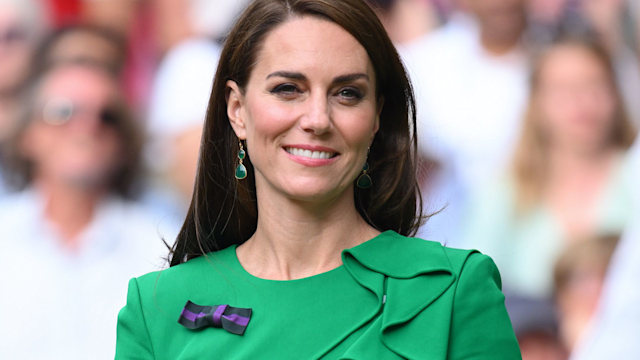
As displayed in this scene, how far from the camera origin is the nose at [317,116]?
212 cm

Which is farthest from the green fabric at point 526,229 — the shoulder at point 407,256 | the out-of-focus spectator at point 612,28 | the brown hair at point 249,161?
the shoulder at point 407,256

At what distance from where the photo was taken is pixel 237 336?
7.25ft

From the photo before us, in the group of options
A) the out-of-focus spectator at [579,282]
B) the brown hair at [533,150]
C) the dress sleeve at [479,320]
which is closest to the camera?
the dress sleeve at [479,320]

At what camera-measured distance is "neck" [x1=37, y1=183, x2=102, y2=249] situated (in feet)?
15.1

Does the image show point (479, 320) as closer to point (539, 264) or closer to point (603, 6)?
point (539, 264)

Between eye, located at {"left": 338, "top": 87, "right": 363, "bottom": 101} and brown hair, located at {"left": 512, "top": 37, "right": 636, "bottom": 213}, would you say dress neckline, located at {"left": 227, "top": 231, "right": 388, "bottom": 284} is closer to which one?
eye, located at {"left": 338, "top": 87, "right": 363, "bottom": 101}

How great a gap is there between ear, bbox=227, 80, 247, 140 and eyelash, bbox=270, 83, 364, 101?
6.3 inches

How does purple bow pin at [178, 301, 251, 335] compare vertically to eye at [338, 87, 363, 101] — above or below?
below

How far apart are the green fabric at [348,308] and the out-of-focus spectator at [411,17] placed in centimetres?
222

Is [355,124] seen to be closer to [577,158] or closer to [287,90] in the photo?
[287,90]

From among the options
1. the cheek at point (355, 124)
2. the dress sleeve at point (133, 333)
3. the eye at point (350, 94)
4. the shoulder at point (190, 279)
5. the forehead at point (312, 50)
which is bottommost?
the dress sleeve at point (133, 333)

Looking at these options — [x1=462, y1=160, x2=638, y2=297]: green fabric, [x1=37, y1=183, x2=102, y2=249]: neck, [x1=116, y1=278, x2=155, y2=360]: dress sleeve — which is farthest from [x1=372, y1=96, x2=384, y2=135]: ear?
[x1=37, y1=183, x2=102, y2=249]: neck

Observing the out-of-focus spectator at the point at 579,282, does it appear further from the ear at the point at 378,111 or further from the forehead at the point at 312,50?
the forehead at the point at 312,50

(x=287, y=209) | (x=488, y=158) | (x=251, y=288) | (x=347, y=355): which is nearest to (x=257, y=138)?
(x=287, y=209)
